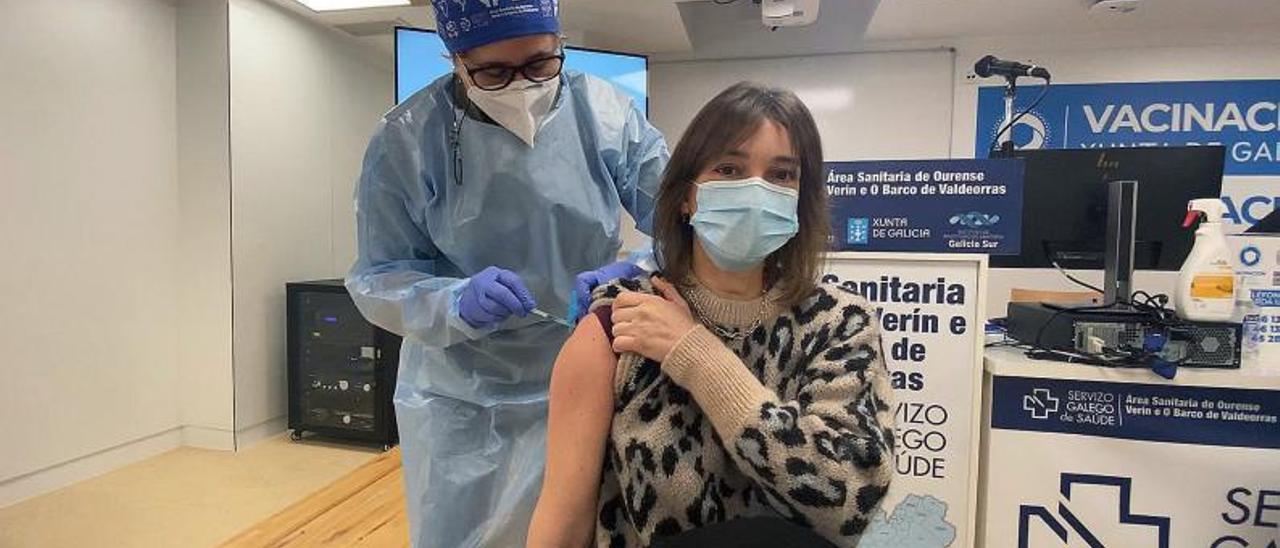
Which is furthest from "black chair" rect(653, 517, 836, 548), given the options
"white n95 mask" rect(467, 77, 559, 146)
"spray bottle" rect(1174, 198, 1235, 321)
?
"spray bottle" rect(1174, 198, 1235, 321)

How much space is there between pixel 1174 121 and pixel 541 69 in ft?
14.1

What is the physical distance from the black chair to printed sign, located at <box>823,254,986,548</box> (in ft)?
3.99

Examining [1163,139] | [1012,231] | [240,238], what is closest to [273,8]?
[240,238]

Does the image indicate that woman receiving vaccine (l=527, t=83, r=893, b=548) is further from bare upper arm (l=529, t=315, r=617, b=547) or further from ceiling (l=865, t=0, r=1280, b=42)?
ceiling (l=865, t=0, r=1280, b=42)

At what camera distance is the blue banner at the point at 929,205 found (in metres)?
1.92

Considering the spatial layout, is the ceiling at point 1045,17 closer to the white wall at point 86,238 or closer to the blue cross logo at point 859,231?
the blue cross logo at point 859,231

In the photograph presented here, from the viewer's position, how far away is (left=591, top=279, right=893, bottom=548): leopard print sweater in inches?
32.5

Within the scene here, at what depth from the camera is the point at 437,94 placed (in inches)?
50.9

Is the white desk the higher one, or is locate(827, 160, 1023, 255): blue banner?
locate(827, 160, 1023, 255): blue banner

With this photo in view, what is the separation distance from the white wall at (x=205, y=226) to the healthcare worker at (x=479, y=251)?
8.99 ft

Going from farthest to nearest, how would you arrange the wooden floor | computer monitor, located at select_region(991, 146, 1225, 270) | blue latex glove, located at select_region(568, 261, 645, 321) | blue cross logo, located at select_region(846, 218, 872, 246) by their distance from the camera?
the wooden floor → blue cross logo, located at select_region(846, 218, 872, 246) → computer monitor, located at select_region(991, 146, 1225, 270) → blue latex glove, located at select_region(568, 261, 645, 321)

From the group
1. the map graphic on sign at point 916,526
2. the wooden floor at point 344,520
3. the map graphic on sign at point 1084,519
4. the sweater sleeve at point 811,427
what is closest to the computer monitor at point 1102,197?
the map graphic on sign at point 1084,519

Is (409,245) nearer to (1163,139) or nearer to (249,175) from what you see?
(249,175)

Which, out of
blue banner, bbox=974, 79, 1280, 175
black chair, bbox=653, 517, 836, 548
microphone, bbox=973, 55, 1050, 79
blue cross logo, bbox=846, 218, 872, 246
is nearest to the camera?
black chair, bbox=653, 517, 836, 548
